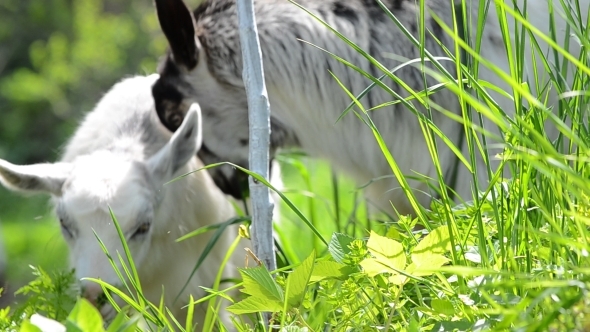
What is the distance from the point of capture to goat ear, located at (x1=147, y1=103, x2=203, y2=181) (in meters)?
2.35

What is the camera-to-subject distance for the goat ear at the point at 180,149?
2346mm

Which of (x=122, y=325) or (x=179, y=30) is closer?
(x=122, y=325)

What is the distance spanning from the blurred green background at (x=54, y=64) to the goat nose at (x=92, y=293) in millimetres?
4024

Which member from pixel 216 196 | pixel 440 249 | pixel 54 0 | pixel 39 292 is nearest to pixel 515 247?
pixel 440 249

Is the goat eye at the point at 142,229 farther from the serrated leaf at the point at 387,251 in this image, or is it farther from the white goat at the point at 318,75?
the serrated leaf at the point at 387,251

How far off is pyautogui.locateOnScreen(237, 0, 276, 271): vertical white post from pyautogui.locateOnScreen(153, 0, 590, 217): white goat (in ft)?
3.30

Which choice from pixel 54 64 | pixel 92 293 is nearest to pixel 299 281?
pixel 92 293

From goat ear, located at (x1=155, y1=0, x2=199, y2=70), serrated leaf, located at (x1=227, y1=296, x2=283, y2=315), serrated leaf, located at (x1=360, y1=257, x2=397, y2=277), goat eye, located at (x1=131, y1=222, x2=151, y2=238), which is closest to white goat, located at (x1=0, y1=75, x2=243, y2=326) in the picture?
goat eye, located at (x1=131, y1=222, x2=151, y2=238)

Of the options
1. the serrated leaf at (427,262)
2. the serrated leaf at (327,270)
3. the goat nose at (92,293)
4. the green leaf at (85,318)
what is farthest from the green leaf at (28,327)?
the goat nose at (92,293)

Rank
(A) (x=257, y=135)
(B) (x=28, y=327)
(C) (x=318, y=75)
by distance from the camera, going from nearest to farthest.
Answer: (B) (x=28, y=327), (A) (x=257, y=135), (C) (x=318, y=75)

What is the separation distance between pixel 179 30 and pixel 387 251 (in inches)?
60.7

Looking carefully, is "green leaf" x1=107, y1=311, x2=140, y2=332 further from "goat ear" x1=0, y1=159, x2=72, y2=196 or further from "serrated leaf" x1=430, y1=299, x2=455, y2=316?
"goat ear" x1=0, y1=159, x2=72, y2=196

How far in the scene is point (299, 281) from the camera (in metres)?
1.09

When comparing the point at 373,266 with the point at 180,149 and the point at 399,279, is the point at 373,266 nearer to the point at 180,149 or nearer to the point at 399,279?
the point at 399,279
